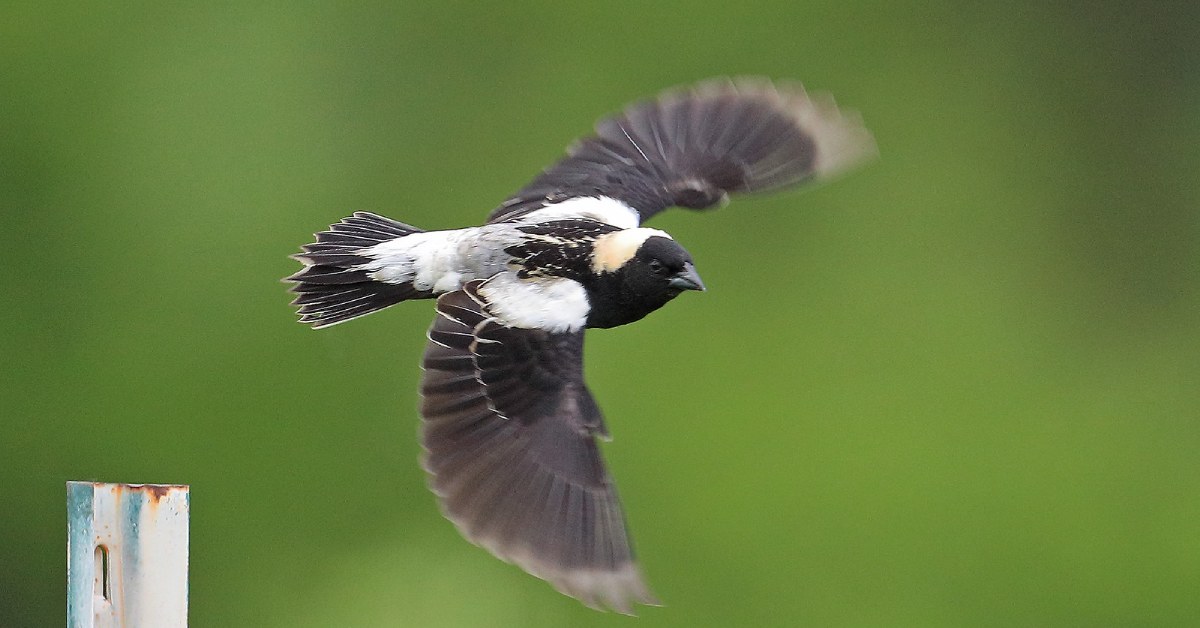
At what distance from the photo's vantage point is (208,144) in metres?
11.5

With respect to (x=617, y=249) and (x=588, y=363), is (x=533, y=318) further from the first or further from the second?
(x=588, y=363)

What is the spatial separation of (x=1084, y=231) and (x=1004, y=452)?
11.9 feet

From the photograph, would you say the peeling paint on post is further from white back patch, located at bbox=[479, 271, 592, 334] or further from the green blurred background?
the green blurred background

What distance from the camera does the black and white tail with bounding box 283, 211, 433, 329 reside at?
4.83 metres

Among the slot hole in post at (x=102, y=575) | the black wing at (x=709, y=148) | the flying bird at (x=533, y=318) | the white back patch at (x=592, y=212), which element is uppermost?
the black wing at (x=709, y=148)

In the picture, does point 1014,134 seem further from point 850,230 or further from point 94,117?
point 94,117

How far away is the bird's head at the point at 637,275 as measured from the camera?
4.58 metres

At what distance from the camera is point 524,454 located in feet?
14.1

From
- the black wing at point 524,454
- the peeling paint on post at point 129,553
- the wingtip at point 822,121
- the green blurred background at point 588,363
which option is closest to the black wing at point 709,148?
the wingtip at point 822,121

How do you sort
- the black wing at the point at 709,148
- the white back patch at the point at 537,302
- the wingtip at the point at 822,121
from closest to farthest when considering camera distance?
the white back patch at the point at 537,302
the black wing at the point at 709,148
the wingtip at the point at 822,121

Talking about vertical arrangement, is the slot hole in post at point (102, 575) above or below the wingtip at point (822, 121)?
below

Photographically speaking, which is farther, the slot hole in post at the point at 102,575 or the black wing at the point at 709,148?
the black wing at the point at 709,148

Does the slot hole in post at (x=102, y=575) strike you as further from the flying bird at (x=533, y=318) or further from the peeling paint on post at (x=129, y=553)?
the flying bird at (x=533, y=318)

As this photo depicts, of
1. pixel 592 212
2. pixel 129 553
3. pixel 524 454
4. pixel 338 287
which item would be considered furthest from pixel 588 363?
pixel 129 553
